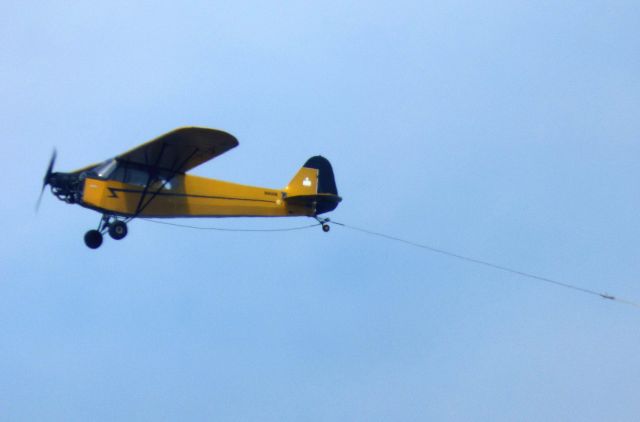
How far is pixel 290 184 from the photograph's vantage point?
31.0 m

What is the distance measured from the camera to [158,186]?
28094mm

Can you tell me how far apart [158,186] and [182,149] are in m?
1.24

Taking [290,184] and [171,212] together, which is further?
[290,184]

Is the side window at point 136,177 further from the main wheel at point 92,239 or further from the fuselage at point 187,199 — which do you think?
the main wheel at point 92,239

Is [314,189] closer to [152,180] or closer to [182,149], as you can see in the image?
[182,149]

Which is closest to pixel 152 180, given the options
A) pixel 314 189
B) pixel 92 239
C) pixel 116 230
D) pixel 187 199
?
pixel 187 199

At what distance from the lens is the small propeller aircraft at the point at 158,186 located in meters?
27.1

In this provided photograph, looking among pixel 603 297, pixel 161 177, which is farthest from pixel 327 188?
pixel 603 297

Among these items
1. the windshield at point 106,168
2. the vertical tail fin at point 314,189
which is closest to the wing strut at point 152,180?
the windshield at point 106,168

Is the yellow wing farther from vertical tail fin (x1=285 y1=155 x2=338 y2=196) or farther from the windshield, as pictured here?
vertical tail fin (x1=285 y1=155 x2=338 y2=196)

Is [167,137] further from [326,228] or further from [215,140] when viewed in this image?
[326,228]

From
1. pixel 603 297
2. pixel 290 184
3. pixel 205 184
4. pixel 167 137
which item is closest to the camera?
pixel 603 297

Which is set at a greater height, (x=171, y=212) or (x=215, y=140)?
(x=215, y=140)

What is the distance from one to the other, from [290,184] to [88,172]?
5899mm
